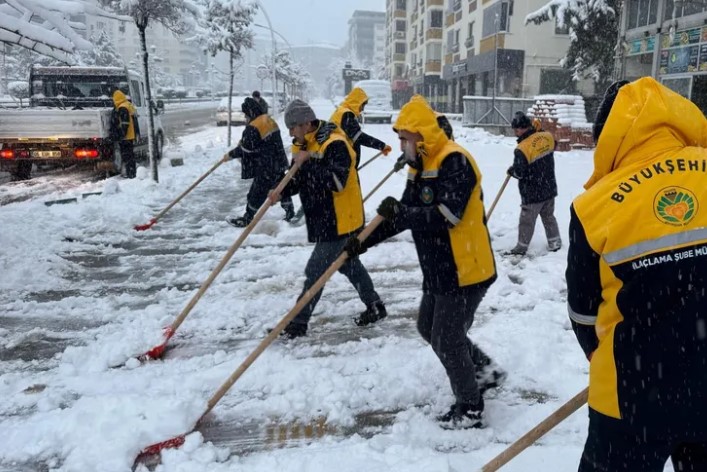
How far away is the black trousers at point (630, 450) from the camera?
5.25 ft

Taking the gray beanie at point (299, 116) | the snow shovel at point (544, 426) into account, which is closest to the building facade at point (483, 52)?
the gray beanie at point (299, 116)

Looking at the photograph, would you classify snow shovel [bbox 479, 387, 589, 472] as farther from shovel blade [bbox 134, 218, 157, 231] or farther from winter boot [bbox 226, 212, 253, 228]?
shovel blade [bbox 134, 218, 157, 231]

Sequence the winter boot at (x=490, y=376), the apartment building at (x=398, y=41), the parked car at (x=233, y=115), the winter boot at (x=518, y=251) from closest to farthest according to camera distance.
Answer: the winter boot at (x=490, y=376)
the winter boot at (x=518, y=251)
the parked car at (x=233, y=115)
the apartment building at (x=398, y=41)

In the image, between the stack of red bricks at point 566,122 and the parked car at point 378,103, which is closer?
the stack of red bricks at point 566,122

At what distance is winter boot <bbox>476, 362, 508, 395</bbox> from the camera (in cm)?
358

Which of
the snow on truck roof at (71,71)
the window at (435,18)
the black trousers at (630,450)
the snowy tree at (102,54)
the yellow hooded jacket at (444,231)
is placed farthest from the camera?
the window at (435,18)

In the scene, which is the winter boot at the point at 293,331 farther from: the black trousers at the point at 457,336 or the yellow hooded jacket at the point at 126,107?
the yellow hooded jacket at the point at 126,107

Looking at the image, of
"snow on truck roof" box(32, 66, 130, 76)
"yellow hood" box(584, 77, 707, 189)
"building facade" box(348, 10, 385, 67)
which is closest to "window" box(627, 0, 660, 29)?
"snow on truck roof" box(32, 66, 130, 76)

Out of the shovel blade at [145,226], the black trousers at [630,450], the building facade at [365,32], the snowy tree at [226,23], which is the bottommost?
the shovel blade at [145,226]

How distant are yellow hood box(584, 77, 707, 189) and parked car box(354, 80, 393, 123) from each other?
2886cm

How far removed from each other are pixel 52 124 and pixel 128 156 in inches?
59.1

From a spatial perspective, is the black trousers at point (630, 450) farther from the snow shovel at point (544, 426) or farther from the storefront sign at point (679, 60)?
the storefront sign at point (679, 60)

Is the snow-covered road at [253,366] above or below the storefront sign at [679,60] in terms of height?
below

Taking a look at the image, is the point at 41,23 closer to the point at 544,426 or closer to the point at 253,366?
the point at 253,366
